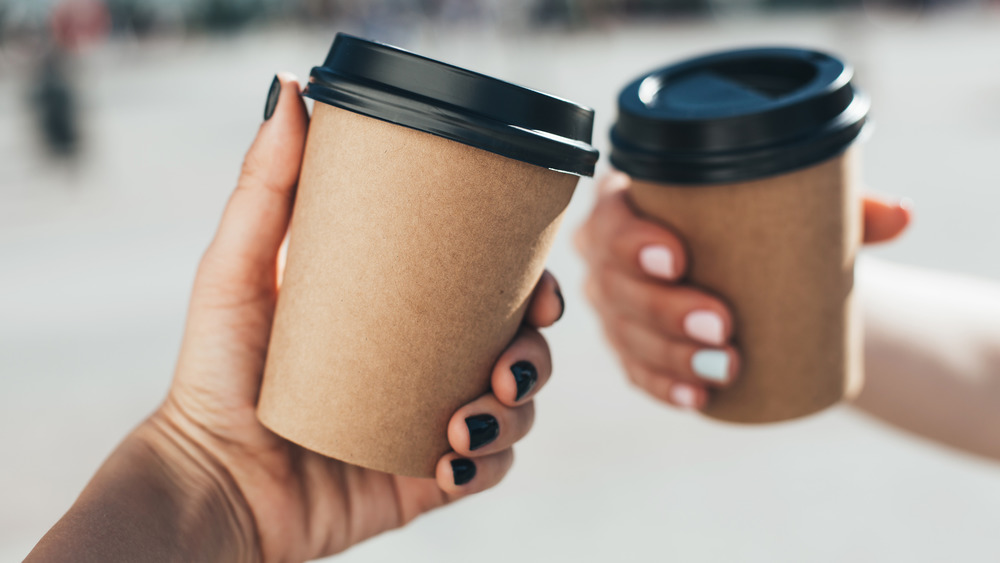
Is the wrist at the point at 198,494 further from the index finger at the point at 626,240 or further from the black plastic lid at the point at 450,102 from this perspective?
the index finger at the point at 626,240

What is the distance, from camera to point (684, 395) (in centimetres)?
166

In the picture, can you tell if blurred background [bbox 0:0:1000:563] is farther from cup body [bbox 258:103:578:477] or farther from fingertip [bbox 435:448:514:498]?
cup body [bbox 258:103:578:477]

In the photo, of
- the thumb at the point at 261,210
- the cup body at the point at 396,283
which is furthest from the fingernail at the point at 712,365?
the thumb at the point at 261,210

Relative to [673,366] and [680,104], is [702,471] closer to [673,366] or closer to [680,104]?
[673,366]

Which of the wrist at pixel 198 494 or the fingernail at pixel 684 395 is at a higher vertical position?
the fingernail at pixel 684 395

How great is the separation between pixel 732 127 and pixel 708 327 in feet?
1.27

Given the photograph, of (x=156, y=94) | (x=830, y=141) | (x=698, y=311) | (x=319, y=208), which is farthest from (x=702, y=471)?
(x=156, y=94)

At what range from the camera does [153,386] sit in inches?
160

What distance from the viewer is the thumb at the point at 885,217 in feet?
5.51

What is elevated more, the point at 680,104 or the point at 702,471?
the point at 680,104

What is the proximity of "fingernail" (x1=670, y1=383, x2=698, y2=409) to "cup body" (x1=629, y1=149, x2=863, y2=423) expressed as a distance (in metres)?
0.07

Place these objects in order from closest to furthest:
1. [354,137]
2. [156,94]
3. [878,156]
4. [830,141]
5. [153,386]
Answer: [354,137], [830,141], [153,386], [878,156], [156,94]

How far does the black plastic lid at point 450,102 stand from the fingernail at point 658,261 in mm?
454

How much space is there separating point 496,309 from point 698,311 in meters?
0.49
